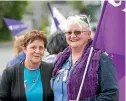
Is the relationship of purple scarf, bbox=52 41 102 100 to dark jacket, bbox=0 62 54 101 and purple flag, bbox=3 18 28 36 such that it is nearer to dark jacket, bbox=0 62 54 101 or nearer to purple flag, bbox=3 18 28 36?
dark jacket, bbox=0 62 54 101

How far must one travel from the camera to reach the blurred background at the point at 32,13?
32.7 m

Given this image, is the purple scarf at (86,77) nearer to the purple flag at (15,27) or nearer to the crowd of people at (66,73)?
the crowd of people at (66,73)

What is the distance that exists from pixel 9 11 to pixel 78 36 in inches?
1348

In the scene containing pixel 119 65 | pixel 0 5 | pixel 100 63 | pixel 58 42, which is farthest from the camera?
pixel 0 5

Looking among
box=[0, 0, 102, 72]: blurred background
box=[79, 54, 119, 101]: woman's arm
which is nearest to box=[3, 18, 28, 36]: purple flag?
box=[0, 0, 102, 72]: blurred background

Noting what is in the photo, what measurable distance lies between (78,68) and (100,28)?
37 cm

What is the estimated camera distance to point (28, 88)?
15.6 feet

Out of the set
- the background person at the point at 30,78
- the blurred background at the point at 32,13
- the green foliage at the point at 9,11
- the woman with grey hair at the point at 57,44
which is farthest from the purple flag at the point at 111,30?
the green foliage at the point at 9,11

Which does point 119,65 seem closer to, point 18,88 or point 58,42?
point 18,88

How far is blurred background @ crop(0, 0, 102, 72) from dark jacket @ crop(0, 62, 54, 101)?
12357mm

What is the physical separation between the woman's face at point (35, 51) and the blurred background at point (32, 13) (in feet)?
40.6

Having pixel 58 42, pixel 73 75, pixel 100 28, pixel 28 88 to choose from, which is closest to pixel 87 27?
pixel 100 28

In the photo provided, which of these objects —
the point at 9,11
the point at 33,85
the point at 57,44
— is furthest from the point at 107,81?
the point at 9,11

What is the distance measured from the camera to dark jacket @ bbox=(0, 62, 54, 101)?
4.73 m
